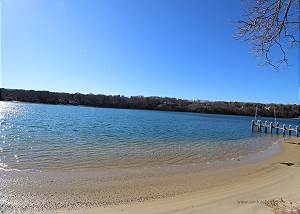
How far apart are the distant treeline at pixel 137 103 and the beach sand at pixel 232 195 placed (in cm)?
16024

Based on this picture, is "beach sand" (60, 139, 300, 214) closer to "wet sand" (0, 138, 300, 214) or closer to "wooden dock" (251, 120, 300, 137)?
"wet sand" (0, 138, 300, 214)

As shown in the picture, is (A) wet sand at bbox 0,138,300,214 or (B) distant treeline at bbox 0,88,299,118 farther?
(B) distant treeline at bbox 0,88,299,118

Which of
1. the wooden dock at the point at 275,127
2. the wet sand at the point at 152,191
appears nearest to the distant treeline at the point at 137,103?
the wooden dock at the point at 275,127

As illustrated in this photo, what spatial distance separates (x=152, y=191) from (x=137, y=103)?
565 feet

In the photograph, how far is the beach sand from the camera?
7.93 meters

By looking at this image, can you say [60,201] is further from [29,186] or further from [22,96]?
[22,96]

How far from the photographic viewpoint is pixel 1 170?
464 inches

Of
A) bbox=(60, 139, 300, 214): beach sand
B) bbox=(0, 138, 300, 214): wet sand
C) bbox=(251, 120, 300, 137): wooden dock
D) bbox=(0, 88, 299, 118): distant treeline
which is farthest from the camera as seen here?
bbox=(0, 88, 299, 118): distant treeline

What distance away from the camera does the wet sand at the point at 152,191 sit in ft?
26.5

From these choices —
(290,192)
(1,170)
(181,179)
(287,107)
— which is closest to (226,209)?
(290,192)

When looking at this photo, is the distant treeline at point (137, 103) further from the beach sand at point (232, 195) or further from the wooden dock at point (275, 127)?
the beach sand at point (232, 195)

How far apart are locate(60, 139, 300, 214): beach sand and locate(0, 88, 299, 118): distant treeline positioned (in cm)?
16024

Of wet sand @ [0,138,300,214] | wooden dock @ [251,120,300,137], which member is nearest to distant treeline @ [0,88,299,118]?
wooden dock @ [251,120,300,137]

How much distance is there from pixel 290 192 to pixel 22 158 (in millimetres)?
10983
